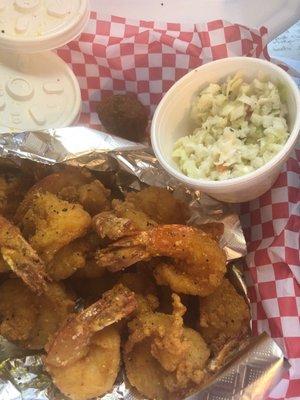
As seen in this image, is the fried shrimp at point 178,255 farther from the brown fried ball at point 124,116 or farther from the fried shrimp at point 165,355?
the brown fried ball at point 124,116

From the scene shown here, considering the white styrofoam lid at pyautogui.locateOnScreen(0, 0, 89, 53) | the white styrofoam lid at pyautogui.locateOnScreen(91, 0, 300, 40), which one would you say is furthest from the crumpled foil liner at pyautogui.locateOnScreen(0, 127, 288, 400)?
the white styrofoam lid at pyautogui.locateOnScreen(91, 0, 300, 40)

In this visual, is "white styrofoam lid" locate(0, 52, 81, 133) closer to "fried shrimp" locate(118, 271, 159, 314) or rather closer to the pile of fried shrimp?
the pile of fried shrimp

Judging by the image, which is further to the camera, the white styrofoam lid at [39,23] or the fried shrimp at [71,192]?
the white styrofoam lid at [39,23]

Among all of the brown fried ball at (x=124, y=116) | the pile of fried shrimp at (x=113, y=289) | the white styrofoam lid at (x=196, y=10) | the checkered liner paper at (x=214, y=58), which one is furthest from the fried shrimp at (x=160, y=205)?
the white styrofoam lid at (x=196, y=10)

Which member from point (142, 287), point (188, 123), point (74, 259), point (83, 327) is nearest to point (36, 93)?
point (188, 123)

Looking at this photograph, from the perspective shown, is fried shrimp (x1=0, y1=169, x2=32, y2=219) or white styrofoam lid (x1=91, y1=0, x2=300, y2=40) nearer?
fried shrimp (x1=0, y1=169, x2=32, y2=219)

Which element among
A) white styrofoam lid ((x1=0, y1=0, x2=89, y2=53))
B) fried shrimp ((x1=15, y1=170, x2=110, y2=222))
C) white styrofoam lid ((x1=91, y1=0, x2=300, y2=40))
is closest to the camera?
fried shrimp ((x1=15, y1=170, x2=110, y2=222))

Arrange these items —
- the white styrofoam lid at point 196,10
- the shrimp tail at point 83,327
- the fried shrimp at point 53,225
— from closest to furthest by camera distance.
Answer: the shrimp tail at point 83,327 → the fried shrimp at point 53,225 → the white styrofoam lid at point 196,10
